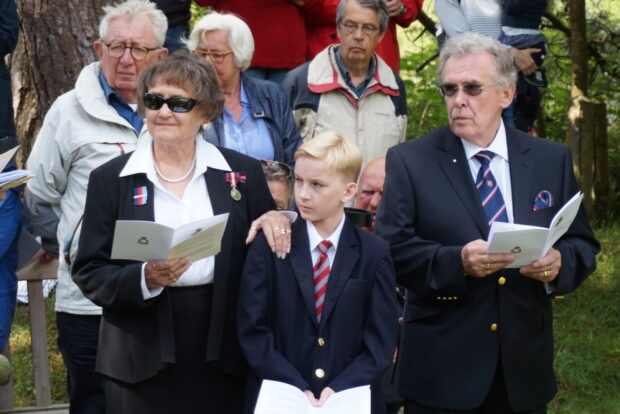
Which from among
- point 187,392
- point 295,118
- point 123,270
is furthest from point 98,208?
point 295,118

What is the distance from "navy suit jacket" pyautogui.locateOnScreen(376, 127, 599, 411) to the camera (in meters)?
4.13

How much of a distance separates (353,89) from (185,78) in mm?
2257

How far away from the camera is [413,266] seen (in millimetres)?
4129

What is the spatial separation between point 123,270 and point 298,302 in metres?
0.69

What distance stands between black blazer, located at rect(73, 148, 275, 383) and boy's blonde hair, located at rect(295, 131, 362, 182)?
404 millimetres

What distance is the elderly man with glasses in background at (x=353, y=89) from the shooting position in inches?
243

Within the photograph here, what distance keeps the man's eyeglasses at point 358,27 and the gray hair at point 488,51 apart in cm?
196

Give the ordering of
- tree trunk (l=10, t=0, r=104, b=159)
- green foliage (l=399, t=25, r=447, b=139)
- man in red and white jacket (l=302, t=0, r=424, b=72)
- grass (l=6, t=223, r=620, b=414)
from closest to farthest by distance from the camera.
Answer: grass (l=6, t=223, r=620, b=414) → tree trunk (l=10, t=0, r=104, b=159) → man in red and white jacket (l=302, t=0, r=424, b=72) → green foliage (l=399, t=25, r=447, b=139)

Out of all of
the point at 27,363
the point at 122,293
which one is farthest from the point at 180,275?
the point at 27,363

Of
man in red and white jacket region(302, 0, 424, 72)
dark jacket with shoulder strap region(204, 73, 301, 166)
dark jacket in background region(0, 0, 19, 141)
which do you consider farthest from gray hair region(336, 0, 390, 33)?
dark jacket in background region(0, 0, 19, 141)

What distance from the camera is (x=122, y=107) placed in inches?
203

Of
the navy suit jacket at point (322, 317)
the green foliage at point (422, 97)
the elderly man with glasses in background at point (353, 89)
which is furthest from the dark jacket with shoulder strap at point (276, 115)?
the green foliage at point (422, 97)

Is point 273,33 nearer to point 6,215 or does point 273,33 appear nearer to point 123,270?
point 6,215

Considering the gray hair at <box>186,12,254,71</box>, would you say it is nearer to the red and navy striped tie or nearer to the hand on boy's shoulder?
the hand on boy's shoulder
